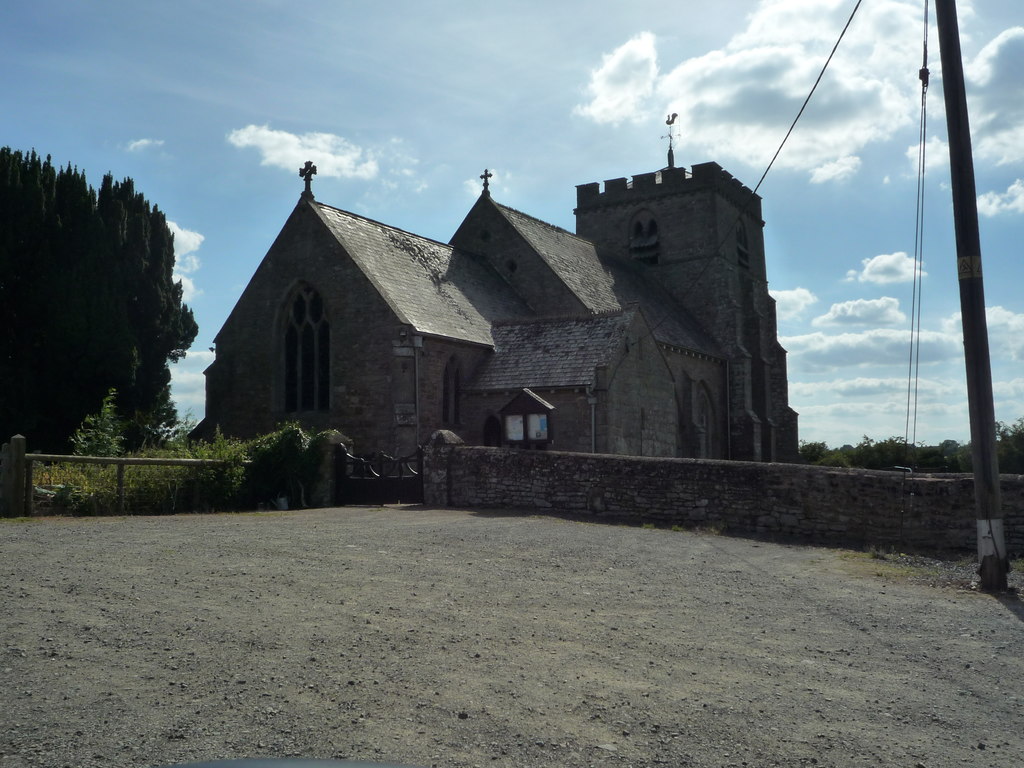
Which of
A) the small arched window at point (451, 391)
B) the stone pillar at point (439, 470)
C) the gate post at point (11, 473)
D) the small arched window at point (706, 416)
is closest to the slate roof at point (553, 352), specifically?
the small arched window at point (451, 391)

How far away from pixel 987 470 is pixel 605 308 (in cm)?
2151

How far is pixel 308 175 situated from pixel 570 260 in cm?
1137

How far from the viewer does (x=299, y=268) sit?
82.8ft

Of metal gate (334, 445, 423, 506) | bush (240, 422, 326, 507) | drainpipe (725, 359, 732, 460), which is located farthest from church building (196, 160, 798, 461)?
bush (240, 422, 326, 507)

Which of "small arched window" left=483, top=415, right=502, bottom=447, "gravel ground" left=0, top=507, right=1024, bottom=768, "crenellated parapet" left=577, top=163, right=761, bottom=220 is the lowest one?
"gravel ground" left=0, top=507, right=1024, bottom=768

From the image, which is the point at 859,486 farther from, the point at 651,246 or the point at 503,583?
the point at 651,246

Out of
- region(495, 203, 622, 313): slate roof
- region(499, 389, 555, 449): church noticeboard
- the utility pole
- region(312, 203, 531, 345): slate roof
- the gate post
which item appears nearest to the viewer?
the utility pole

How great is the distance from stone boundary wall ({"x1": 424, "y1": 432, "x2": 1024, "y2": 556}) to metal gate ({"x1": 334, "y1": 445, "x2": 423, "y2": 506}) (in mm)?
665

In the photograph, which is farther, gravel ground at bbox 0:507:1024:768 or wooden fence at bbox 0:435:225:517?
wooden fence at bbox 0:435:225:517

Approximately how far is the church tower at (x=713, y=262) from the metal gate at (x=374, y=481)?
20.5 m

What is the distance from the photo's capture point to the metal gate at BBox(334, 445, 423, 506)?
1867cm

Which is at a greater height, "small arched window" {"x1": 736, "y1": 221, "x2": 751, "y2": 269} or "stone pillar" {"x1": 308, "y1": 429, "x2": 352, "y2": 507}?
"small arched window" {"x1": 736, "y1": 221, "x2": 751, "y2": 269}

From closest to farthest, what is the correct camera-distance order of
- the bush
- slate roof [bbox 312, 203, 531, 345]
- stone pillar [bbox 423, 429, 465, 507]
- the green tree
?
stone pillar [bbox 423, 429, 465, 507] → the bush → the green tree → slate roof [bbox 312, 203, 531, 345]

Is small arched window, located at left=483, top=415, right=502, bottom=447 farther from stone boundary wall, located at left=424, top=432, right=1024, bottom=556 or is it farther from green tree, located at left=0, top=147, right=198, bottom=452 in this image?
green tree, located at left=0, top=147, right=198, bottom=452
